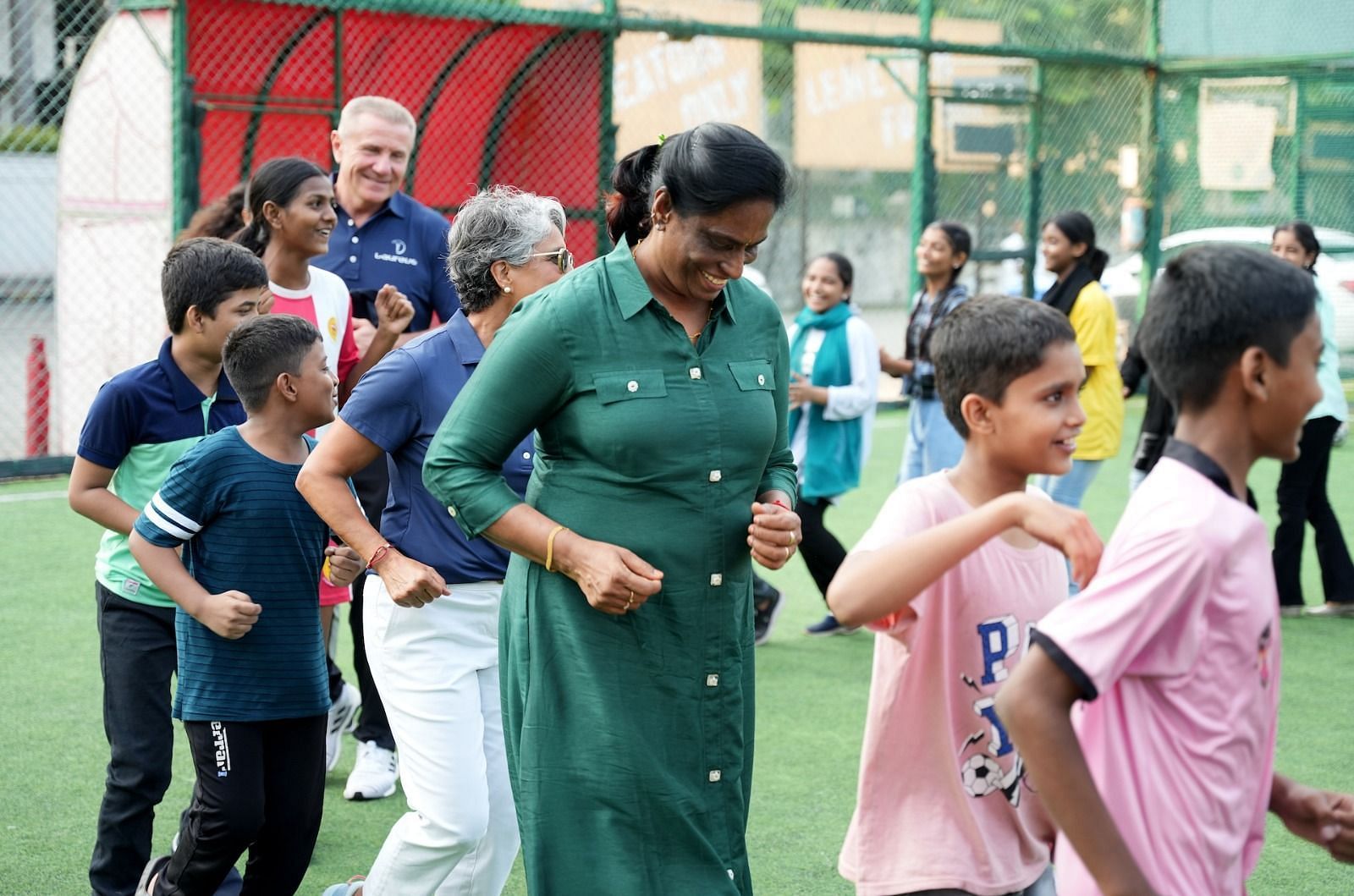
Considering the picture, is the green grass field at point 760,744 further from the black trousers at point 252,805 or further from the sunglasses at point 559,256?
the sunglasses at point 559,256

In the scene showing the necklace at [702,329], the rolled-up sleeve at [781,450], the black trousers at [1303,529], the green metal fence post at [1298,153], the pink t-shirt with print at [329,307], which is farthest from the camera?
the green metal fence post at [1298,153]

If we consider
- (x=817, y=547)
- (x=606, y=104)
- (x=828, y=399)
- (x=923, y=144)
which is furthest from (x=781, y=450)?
(x=923, y=144)

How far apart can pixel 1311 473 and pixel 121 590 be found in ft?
20.7

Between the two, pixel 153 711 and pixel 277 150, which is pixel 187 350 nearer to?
pixel 153 711

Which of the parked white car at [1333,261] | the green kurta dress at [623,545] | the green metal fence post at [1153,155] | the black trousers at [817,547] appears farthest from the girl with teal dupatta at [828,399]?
the parked white car at [1333,261]

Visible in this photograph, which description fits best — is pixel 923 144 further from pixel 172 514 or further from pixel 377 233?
pixel 172 514

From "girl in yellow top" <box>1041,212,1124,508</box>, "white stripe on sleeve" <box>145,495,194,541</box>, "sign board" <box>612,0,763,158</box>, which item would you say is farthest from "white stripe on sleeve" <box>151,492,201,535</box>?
"sign board" <box>612,0,763,158</box>

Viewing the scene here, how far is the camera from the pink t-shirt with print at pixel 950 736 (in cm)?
281

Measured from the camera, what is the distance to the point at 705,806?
3053 millimetres

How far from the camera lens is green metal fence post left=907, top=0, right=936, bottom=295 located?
14586 millimetres

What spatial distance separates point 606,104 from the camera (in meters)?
12.4

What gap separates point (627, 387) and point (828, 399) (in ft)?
15.5

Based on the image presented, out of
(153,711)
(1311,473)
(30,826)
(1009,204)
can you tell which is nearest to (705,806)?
(153,711)

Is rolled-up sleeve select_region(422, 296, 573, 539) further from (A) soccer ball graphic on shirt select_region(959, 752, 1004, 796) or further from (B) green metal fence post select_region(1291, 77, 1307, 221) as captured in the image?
(B) green metal fence post select_region(1291, 77, 1307, 221)
